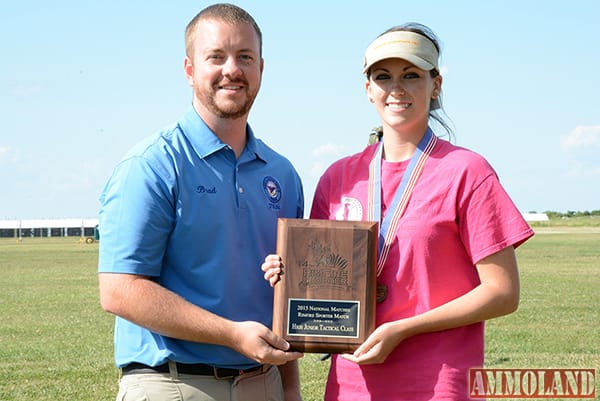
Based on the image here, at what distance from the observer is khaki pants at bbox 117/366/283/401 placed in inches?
139

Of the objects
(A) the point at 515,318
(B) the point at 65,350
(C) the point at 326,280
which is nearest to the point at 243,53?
(C) the point at 326,280

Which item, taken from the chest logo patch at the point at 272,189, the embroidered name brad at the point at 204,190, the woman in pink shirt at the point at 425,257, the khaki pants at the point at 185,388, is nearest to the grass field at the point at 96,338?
the khaki pants at the point at 185,388

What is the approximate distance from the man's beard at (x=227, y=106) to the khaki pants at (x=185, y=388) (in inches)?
43.1

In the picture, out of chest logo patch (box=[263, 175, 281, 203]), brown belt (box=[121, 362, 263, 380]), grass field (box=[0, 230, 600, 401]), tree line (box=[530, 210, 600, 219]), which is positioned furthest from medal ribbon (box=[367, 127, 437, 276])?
tree line (box=[530, 210, 600, 219])

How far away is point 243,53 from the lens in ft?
11.8

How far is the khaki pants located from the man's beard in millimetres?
1094

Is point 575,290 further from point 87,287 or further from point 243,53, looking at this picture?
point 243,53

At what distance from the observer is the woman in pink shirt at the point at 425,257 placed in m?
3.30

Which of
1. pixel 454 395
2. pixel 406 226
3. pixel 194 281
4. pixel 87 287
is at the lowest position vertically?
pixel 87 287

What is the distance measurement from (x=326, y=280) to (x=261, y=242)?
0.39 m

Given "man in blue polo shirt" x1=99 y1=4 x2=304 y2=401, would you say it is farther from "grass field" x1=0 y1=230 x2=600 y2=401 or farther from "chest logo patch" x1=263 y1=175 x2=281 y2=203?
"grass field" x1=0 y1=230 x2=600 y2=401

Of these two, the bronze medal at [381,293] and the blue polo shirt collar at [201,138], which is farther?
the blue polo shirt collar at [201,138]

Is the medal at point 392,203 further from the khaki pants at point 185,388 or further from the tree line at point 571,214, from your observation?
the tree line at point 571,214

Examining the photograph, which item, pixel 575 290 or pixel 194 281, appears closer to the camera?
pixel 194 281
